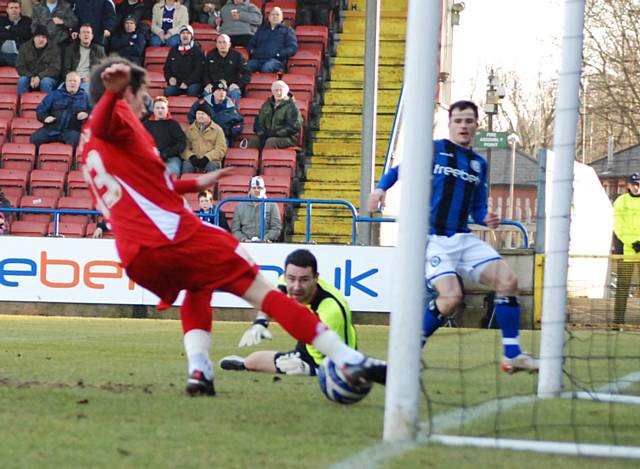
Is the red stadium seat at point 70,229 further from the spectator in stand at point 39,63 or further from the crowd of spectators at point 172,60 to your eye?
the spectator in stand at point 39,63

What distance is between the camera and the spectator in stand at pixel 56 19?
67.9 ft

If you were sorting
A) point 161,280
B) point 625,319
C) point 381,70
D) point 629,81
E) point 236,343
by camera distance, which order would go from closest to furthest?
point 161,280
point 629,81
point 236,343
point 625,319
point 381,70

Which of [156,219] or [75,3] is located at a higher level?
[75,3]

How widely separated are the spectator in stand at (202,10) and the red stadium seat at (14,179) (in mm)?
4932

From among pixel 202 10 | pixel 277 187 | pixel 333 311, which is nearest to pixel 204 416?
pixel 333 311

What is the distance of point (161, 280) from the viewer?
6.12 meters

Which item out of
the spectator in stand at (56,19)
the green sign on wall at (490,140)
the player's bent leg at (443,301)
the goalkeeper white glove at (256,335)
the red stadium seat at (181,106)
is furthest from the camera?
the spectator in stand at (56,19)

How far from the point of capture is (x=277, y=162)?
62.2 ft

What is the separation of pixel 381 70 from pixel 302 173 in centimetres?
371

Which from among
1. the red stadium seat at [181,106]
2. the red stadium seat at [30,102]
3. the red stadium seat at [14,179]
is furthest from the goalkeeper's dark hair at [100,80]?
the red stadium seat at [30,102]

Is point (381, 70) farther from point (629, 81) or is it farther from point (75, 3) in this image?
point (629, 81)

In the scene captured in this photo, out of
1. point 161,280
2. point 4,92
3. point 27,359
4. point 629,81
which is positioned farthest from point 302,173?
point 161,280

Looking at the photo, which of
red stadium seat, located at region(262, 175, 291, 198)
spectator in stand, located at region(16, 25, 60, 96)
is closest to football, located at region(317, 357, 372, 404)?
red stadium seat, located at region(262, 175, 291, 198)

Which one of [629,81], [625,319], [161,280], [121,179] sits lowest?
→ [625,319]
